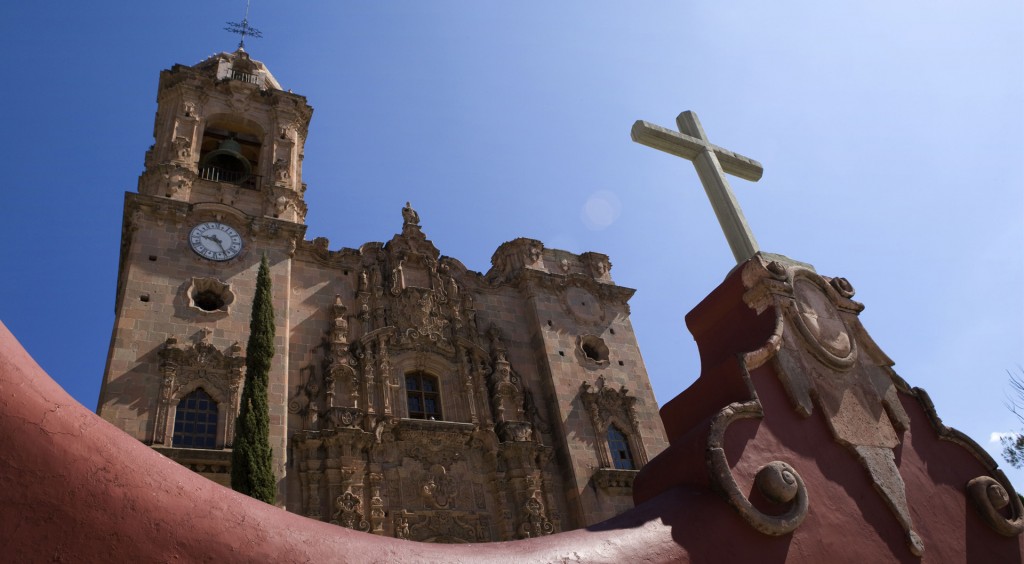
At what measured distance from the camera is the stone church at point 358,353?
1470 cm

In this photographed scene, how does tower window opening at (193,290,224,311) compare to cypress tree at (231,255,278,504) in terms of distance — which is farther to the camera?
tower window opening at (193,290,224,311)

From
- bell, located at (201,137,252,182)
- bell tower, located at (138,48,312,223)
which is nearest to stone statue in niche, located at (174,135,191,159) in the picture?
bell tower, located at (138,48,312,223)

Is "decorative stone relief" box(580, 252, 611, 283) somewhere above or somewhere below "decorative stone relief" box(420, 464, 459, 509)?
above

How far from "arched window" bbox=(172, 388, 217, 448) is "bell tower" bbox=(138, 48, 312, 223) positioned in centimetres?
594

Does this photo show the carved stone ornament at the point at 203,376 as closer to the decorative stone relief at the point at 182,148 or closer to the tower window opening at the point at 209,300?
the tower window opening at the point at 209,300

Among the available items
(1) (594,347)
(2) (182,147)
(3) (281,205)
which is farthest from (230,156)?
(1) (594,347)

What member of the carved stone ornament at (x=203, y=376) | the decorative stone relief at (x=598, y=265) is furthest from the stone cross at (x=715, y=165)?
the decorative stone relief at (x=598, y=265)

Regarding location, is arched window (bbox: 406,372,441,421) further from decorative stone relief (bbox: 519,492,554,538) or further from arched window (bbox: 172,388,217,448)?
arched window (bbox: 172,388,217,448)

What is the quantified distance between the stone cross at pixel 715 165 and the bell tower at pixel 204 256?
1035 centimetres

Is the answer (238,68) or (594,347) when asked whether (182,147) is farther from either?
(594,347)

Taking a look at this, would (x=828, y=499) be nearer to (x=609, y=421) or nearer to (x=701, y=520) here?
(x=701, y=520)

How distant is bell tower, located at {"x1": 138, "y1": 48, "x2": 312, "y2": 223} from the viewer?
61.8 feet

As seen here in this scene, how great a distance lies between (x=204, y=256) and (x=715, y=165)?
43.5ft

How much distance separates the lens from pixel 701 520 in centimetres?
454
